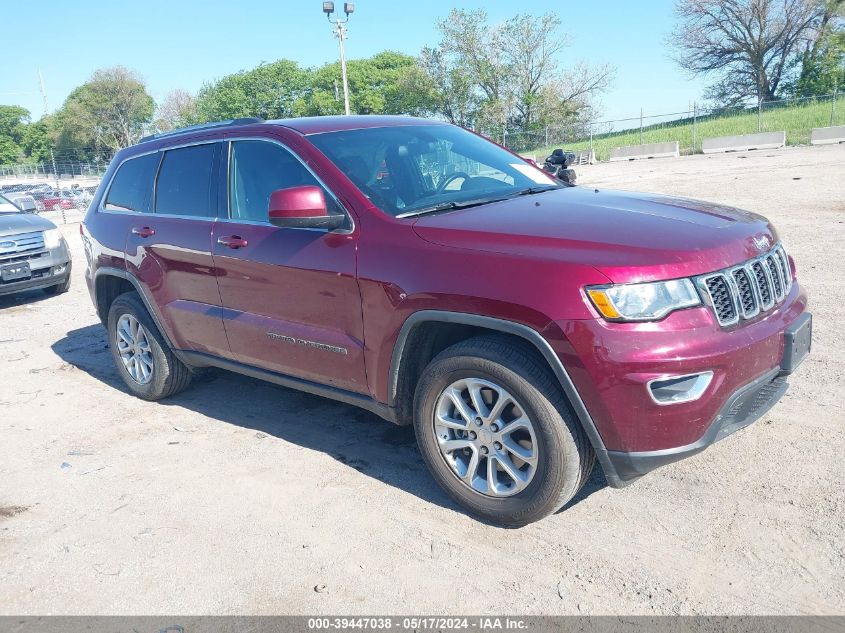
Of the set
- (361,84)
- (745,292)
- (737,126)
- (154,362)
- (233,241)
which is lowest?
(154,362)

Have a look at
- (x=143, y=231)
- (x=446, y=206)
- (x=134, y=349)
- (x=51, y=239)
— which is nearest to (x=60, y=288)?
(x=51, y=239)

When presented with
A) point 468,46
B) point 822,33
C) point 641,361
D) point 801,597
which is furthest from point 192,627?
point 468,46

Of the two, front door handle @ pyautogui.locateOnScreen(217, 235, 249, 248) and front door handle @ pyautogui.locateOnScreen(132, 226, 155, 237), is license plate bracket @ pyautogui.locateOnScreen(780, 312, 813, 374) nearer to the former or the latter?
front door handle @ pyautogui.locateOnScreen(217, 235, 249, 248)

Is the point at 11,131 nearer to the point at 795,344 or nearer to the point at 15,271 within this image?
the point at 15,271

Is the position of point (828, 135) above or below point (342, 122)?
below

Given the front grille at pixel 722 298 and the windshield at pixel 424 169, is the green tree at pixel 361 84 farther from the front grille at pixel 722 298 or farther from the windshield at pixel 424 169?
the front grille at pixel 722 298

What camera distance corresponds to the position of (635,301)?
2.73 meters

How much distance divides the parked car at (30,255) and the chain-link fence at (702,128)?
1062 inches

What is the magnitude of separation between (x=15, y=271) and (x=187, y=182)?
234 inches

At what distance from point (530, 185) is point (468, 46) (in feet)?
194

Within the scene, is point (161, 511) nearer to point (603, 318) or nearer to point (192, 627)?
point (192, 627)

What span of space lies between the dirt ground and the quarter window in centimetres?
146

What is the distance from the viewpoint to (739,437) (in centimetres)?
386

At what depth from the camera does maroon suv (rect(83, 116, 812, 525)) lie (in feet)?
9.07
